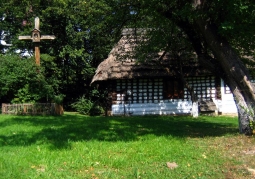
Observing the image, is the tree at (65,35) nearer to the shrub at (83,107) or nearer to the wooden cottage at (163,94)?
the shrub at (83,107)

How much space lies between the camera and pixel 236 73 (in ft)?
23.0

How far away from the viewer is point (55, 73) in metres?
25.6

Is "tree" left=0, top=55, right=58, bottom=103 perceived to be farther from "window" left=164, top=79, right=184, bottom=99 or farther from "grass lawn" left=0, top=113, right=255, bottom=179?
"grass lawn" left=0, top=113, right=255, bottom=179

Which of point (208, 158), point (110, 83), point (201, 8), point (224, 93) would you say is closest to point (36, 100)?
point (110, 83)

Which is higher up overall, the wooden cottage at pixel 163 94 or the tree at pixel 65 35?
the tree at pixel 65 35

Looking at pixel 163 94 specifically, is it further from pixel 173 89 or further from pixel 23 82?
pixel 23 82

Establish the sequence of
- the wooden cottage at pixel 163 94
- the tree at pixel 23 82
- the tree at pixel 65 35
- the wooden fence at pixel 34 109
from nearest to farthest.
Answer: the wooden fence at pixel 34 109, the tree at pixel 23 82, the wooden cottage at pixel 163 94, the tree at pixel 65 35

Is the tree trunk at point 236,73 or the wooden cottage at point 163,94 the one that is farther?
the wooden cottage at point 163,94

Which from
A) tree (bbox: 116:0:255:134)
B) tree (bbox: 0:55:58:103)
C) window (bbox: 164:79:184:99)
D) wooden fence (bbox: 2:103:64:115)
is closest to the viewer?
tree (bbox: 116:0:255:134)

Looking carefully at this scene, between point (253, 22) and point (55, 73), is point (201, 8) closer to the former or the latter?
point (253, 22)

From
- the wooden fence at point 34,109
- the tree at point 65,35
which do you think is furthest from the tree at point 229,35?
the tree at point 65,35

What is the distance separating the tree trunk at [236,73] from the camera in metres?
6.96

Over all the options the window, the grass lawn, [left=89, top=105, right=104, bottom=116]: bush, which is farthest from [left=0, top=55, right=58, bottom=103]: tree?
the grass lawn

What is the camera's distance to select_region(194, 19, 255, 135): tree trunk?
696cm
